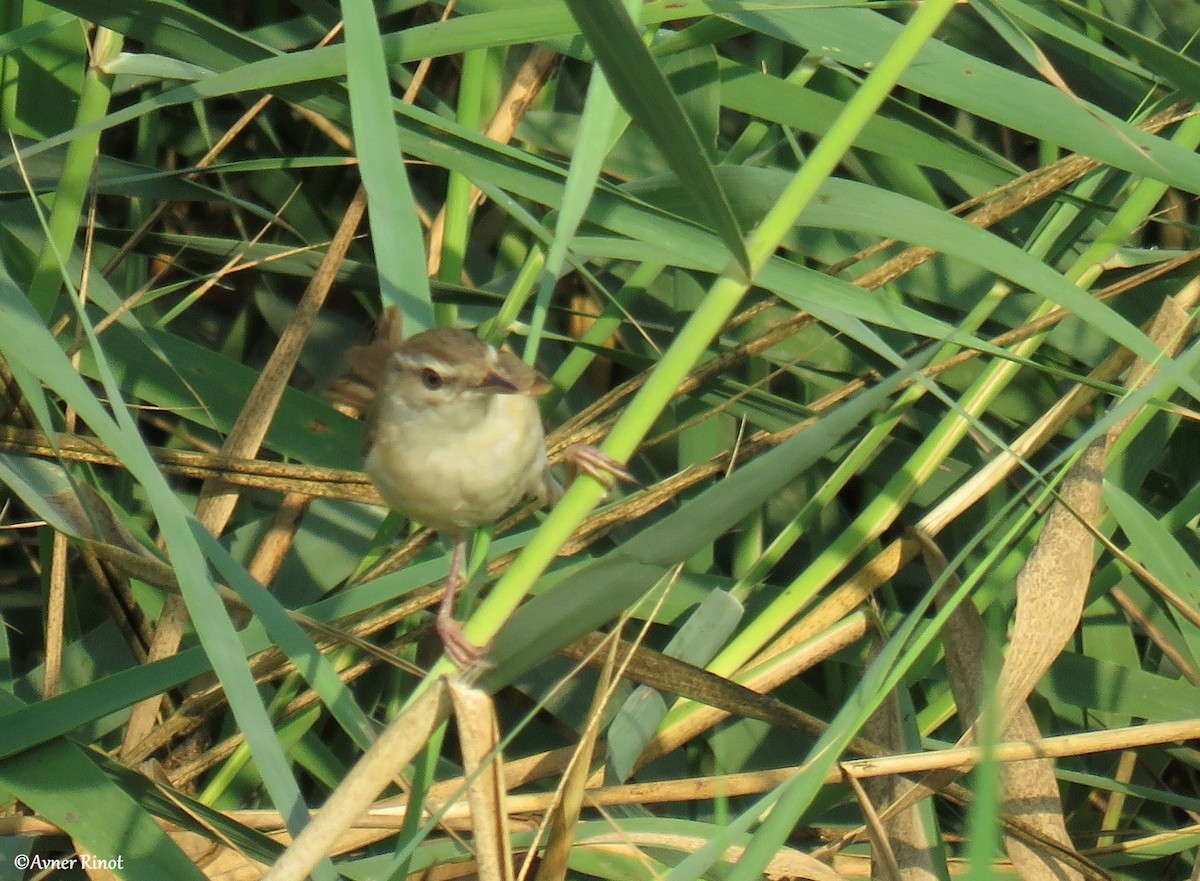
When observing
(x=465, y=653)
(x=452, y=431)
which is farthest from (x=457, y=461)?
(x=465, y=653)

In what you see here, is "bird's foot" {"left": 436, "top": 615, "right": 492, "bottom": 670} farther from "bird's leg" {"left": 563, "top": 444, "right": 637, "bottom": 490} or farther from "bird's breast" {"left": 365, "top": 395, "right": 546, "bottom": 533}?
"bird's breast" {"left": 365, "top": 395, "right": 546, "bottom": 533}

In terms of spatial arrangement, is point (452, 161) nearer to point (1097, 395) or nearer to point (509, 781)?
point (509, 781)

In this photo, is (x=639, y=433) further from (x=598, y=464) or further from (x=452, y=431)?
(x=452, y=431)

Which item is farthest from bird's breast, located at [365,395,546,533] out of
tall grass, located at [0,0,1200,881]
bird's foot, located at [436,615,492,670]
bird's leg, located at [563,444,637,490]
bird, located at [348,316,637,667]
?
bird's foot, located at [436,615,492,670]

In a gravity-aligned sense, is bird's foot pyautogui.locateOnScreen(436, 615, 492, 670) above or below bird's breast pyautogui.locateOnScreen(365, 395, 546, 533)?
above

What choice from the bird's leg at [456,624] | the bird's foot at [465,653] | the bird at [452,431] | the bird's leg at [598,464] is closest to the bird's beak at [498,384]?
the bird at [452,431]

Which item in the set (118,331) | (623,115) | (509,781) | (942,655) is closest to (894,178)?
(623,115)

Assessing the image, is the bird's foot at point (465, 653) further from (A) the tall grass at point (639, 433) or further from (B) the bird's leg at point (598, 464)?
(B) the bird's leg at point (598, 464)

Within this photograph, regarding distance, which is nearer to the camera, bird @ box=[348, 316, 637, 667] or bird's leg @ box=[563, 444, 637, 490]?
bird's leg @ box=[563, 444, 637, 490]
